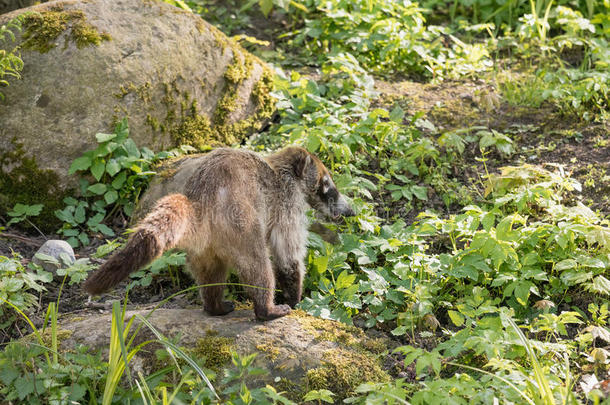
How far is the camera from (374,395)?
329cm

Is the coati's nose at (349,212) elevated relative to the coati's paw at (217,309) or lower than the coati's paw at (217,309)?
elevated

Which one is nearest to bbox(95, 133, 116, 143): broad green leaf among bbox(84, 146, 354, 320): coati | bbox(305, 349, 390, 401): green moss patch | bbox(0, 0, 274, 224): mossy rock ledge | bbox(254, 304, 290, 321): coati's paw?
bbox(0, 0, 274, 224): mossy rock ledge

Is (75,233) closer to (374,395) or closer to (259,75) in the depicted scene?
(259,75)

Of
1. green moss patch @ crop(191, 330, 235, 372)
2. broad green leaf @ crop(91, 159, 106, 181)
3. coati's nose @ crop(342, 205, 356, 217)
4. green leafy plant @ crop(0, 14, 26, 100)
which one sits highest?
green leafy plant @ crop(0, 14, 26, 100)

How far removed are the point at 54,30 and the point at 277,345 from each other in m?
3.54

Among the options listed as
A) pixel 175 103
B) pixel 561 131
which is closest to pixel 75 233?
pixel 175 103

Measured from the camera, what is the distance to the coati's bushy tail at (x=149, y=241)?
11.1 ft

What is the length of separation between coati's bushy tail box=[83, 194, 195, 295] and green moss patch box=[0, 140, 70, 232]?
6.50 ft

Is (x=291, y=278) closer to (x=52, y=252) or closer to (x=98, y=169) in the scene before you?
(x=52, y=252)

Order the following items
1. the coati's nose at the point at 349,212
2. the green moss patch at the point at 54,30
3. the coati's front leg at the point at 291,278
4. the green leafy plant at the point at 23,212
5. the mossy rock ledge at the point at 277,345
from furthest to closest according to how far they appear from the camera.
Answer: the green moss patch at the point at 54,30, the green leafy plant at the point at 23,212, the coati's nose at the point at 349,212, the coati's front leg at the point at 291,278, the mossy rock ledge at the point at 277,345

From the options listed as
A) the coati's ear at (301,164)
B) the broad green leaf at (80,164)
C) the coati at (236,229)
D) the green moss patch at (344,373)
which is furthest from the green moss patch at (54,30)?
the green moss patch at (344,373)

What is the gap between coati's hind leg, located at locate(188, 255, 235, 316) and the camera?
13.8ft

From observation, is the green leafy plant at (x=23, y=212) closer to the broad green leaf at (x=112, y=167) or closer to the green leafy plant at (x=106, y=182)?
the green leafy plant at (x=106, y=182)

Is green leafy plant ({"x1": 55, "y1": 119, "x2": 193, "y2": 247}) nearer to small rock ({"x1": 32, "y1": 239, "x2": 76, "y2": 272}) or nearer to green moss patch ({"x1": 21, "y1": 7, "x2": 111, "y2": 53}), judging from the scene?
small rock ({"x1": 32, "y1": 239, "x2": 76, "y2": 272})
